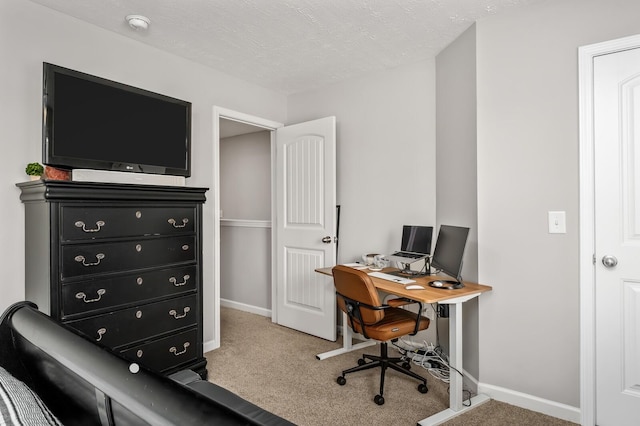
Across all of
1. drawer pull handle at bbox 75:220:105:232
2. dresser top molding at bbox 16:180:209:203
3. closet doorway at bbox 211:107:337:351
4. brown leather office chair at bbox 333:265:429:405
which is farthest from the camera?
closet doorway at bbox 211:107:337:351

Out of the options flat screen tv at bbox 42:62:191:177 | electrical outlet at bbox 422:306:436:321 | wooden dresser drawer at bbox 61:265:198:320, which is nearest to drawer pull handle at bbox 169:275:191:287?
wooden dresser drawer at bbox 61:265:198:320

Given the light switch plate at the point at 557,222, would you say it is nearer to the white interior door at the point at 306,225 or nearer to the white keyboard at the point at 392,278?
the white keyboard at the point at 392,278

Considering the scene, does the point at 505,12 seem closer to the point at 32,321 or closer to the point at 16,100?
the point at 32,321

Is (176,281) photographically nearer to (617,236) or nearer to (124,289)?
(124,289)

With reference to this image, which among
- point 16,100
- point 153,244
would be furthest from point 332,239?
point 16,100

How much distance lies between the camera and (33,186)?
1990 mm

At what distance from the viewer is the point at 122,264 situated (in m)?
2.20

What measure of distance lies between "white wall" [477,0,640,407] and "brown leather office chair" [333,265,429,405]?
49 centimetres

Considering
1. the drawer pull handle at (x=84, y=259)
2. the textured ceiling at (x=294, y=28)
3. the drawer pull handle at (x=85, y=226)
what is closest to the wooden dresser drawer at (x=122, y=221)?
the drawer pull handle at (x=85, y=226)

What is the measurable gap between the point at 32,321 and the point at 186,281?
1495 mm

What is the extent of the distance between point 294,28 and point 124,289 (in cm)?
204

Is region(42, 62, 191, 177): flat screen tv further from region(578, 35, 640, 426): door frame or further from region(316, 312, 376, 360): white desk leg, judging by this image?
region(578, 35, 640, 426): door frame

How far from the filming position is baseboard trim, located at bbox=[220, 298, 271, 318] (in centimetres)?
435

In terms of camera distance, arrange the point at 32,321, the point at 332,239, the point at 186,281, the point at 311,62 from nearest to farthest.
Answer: the point at 32,321 → the point at 186,281 → the point at 311,62 → the point at 332,239
